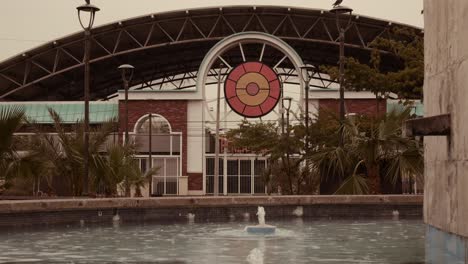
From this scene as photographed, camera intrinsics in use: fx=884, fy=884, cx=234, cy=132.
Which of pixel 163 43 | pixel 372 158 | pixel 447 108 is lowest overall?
pixel 372 158

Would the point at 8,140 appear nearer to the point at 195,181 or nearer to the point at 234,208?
the point at 234,208

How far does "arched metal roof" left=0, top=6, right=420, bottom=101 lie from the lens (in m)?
63.8

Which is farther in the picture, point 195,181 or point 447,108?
point 195,181

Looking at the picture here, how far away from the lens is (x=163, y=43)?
6531 cm

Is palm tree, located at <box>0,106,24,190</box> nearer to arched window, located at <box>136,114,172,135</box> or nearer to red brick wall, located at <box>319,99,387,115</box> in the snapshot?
arched window, located at <box>136,114,172,135</box>

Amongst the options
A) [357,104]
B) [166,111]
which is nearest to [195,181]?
[166,111]

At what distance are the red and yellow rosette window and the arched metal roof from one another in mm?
7059

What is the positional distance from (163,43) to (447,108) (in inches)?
2125

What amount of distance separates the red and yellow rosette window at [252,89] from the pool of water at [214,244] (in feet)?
116

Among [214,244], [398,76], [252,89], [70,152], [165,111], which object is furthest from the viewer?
[165,111]

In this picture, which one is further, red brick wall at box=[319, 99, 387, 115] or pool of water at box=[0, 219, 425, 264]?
red brick wall at box=[319, 99, 387, 115]

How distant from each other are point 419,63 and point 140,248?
20.3 m

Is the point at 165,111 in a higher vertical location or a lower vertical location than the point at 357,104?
lower

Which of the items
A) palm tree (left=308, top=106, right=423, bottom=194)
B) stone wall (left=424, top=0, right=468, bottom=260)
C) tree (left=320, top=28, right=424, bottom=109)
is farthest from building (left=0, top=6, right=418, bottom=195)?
stone wall (left=424, top=0, right=468, bottom=260)
